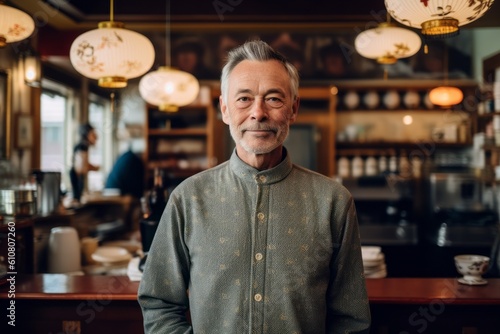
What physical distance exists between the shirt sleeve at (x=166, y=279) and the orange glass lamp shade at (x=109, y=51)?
1.81 meters

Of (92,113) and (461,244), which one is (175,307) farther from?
(92,113)

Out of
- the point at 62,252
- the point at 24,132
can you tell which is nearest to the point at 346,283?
the point at 62,252

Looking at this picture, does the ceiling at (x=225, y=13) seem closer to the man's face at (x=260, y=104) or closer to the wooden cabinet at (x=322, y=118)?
the wooden cabinet at (x=322, y=118)

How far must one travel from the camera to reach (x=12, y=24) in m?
3.08

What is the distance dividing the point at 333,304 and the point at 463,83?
20.0 feet

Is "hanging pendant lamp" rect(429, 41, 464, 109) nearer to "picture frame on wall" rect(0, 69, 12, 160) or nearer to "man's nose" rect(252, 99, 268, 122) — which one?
"picture frame on wall" rect(0, 69, 12, 160)

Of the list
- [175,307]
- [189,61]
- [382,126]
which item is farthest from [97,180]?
[175,307]

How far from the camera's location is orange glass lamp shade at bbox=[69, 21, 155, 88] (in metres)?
3.21

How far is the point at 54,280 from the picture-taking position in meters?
2.64

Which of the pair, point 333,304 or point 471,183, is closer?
point 333,304

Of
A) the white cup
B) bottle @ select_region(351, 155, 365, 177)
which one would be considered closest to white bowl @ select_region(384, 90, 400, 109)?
bottle @ select_region(351, 155, 365, 177)

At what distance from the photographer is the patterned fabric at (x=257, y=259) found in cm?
163

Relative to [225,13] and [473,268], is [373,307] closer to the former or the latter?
[473,268]

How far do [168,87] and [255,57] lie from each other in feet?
10.8
